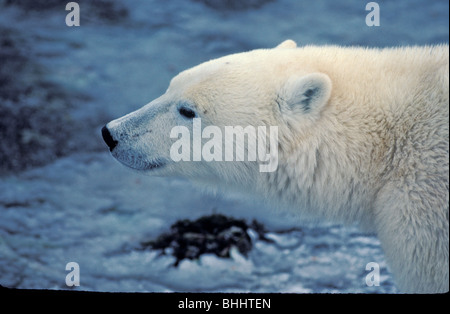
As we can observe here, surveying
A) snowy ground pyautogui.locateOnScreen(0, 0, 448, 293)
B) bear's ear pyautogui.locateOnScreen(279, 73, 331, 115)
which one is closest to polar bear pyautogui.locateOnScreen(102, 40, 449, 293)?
bear's ear pyautogui.locateOnScreen(279, 73, 331, 115)

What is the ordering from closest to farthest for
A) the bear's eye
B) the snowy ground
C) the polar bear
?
the polar bear, the bear's eye, the snowy ground

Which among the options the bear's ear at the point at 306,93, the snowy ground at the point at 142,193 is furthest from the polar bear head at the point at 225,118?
the snowy ground at the point at 142,193

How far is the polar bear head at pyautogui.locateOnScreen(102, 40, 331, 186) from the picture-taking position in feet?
4.84

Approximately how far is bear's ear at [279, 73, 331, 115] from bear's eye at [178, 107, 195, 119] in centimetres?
32

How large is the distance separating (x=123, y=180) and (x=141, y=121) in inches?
45.6

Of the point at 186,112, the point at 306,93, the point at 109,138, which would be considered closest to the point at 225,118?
the point at 186,112

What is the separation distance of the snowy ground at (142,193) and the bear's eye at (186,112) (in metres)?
0.57

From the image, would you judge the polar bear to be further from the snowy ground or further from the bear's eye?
the snowy ground

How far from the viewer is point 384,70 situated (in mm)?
1522

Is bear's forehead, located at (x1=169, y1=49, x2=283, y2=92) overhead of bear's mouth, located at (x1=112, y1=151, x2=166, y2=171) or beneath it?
overhead

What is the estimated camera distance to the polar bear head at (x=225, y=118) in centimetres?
147

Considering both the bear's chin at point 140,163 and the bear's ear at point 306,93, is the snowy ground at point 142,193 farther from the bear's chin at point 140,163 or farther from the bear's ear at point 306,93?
the bear's ear at point 306,93

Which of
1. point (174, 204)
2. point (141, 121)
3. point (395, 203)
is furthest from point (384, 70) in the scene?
point (174, 204)
